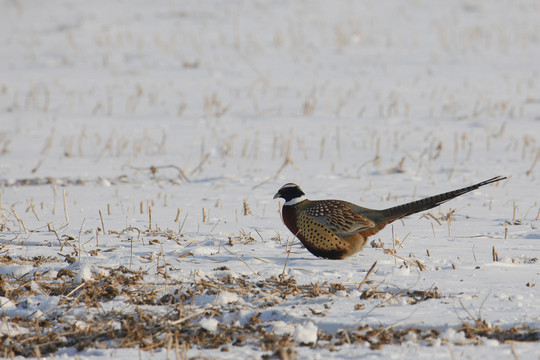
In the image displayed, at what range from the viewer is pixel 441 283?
4.43 m

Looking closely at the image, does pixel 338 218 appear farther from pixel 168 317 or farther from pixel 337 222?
pixel 168 317

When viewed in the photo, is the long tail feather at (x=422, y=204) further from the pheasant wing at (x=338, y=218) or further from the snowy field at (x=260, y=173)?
the snowy field at (x=260, y=173)

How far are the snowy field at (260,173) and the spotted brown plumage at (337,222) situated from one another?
0.52 feet

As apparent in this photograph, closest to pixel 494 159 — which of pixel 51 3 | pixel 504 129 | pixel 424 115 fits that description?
pixel 504 129

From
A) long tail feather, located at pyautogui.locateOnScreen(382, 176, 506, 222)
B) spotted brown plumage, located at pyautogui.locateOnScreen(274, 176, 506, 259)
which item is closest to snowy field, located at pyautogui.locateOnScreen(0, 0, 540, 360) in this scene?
spotted brown plumage, located at pyautogui.locateOnScreen(274, 176, 506, 259)

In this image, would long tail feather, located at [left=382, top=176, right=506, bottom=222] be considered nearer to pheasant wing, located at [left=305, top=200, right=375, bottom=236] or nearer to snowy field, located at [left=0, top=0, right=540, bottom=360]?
pheasant wing, located at [left=305, top=200, right=375, bottom=236]

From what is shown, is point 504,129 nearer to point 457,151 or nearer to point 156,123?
point 457,151

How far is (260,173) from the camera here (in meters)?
10.1

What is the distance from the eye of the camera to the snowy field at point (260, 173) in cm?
381

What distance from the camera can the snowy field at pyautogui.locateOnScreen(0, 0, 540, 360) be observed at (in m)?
3.81

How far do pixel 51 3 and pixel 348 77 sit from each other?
1517 centimetres

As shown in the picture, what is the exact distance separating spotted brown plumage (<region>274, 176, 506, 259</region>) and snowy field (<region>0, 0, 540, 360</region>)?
0.52 ft

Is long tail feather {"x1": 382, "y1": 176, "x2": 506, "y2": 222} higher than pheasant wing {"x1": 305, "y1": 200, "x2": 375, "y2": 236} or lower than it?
higher

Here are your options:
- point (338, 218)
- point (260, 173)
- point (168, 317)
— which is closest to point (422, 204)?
point (338, 218)
